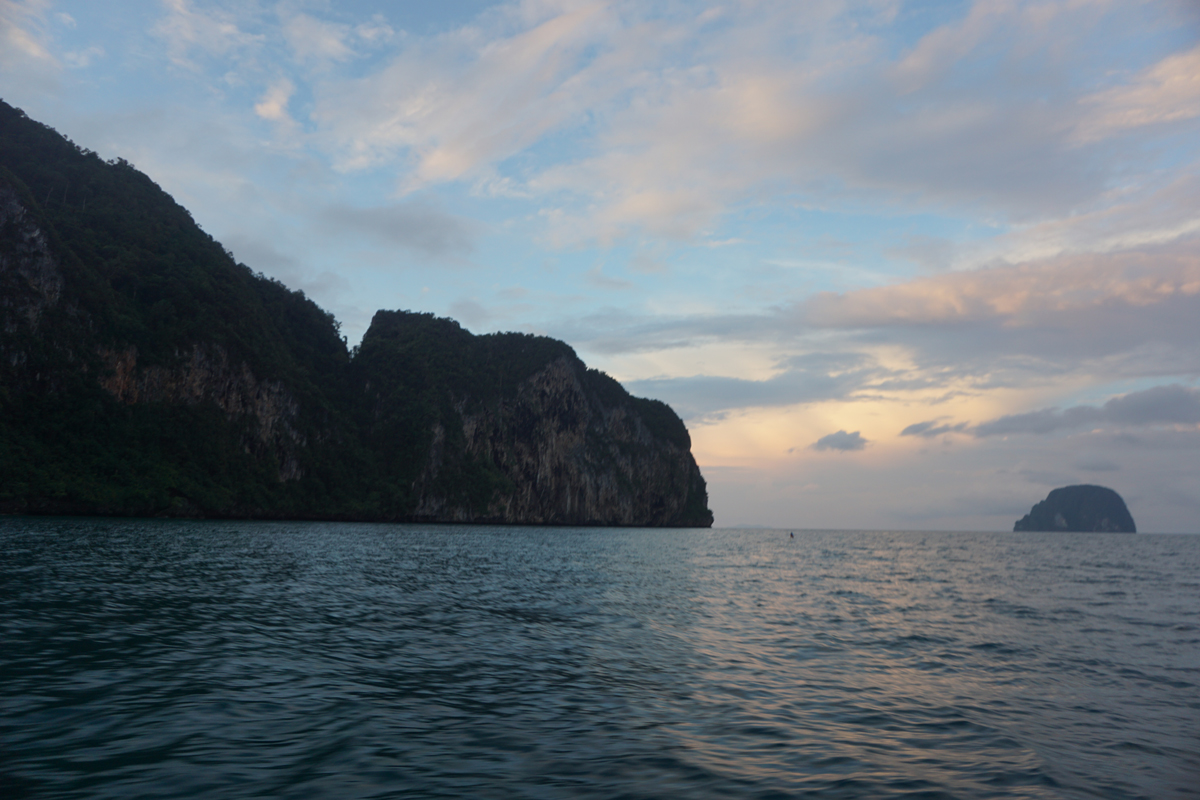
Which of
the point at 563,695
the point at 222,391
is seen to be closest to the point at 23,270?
the point at 222,391

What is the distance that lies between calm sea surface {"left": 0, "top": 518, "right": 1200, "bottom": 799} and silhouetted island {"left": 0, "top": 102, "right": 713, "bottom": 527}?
91942mm

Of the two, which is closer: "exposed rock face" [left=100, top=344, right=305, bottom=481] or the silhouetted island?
the silhouetted island

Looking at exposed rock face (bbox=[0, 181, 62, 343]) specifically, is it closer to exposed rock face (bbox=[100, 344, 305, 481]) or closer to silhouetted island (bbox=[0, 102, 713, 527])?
silhouetted island (bbox=[0, 102, 713, 527])

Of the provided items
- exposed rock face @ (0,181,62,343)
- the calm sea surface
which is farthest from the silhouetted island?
the calm sea surface

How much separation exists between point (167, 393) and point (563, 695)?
141 meters

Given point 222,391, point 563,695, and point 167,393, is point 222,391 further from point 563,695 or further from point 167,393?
point 563,695

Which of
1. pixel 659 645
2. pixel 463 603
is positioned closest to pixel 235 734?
pixel 659 645

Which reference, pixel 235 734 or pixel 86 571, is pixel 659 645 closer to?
pixel 235 734

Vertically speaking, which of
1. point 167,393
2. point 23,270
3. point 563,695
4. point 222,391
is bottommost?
point 563,695

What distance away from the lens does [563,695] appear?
46.7 ft

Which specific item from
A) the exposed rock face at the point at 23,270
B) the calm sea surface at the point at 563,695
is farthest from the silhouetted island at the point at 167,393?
the calm sea surface at the point at 563,695

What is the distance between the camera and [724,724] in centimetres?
1244

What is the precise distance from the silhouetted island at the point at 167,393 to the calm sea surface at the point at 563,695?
302 ft

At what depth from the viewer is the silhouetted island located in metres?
106
